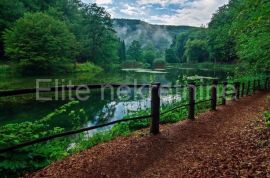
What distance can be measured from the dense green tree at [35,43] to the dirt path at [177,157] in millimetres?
35810

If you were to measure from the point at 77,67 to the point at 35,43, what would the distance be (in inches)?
547

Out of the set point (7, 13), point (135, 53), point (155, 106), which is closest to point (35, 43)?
point (7, 13)

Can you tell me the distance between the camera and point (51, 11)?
183 feet

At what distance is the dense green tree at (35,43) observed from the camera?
39219 millimetres

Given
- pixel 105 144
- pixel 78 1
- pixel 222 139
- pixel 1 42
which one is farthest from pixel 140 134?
pixel 78 1

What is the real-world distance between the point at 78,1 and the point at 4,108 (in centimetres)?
7349

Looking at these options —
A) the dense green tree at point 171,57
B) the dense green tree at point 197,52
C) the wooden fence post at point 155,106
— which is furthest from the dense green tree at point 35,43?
the dense green tree at point 171,57

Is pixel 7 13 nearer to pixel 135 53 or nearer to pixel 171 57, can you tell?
pixel 135 53

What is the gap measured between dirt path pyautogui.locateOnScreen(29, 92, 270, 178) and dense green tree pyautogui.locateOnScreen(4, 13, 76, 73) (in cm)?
3581

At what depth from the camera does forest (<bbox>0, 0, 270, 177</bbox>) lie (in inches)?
252

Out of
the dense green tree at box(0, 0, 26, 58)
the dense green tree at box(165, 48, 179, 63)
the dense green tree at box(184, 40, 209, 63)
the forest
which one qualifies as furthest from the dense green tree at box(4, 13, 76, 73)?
the dense green tree at box(165, 48, 179, 63)

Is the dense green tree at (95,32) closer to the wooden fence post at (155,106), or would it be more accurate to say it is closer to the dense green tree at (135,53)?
the dense green tree at (135,53)

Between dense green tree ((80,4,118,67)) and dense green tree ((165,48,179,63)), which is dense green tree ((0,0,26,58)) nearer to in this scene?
dense green tree ((80,4,118,67))

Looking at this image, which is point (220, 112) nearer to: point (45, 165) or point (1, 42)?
point (45, 165)
